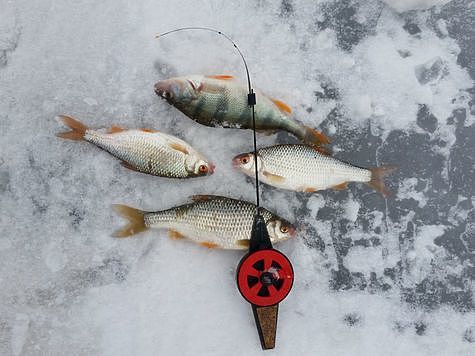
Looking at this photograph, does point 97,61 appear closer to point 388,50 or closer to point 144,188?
point 144,188

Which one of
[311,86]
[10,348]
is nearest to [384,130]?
[311,86]

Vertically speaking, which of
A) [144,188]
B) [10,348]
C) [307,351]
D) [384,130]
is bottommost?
[10,348]

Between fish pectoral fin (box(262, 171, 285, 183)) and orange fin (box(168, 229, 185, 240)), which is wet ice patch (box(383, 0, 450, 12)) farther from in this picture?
orange fin (box(168, 229, 185, 240))

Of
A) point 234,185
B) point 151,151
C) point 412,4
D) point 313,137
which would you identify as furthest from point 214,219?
point 412,4

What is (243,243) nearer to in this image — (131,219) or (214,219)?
(214,219)

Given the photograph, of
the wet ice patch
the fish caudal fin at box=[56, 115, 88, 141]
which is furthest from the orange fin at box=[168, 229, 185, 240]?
the wet ice patch
